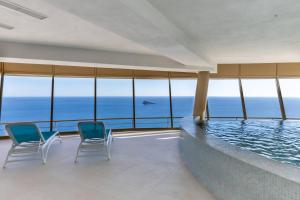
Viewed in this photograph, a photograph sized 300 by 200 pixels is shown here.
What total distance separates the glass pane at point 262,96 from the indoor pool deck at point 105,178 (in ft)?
17.5

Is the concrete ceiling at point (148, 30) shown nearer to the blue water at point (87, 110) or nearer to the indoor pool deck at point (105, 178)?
the indoor pool deck at point (105, 178)

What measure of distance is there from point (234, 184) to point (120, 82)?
7401 millimetres

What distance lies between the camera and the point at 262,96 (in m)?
8.55

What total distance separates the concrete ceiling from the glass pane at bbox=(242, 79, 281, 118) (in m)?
2.32

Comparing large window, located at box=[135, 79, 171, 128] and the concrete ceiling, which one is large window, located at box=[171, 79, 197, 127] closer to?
→ large window, located at box=[135, 79, 171, 128]

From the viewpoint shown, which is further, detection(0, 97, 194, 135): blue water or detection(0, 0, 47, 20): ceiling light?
detection(0, 97, 194, 135): blue water

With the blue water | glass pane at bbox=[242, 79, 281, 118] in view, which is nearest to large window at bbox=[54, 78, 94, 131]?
the blue water

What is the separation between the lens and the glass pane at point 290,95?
779 cm

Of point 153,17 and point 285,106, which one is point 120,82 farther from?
point 285,106

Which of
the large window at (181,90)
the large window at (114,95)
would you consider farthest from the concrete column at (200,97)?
the large window at (114,95)

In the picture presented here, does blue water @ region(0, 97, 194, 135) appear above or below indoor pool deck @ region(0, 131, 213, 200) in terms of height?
above

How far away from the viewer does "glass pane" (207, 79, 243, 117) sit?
8254 mm

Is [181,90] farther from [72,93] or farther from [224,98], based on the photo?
[72,93]

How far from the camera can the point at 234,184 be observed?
7.30 ft
